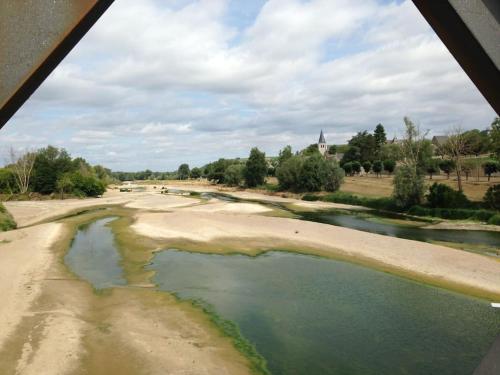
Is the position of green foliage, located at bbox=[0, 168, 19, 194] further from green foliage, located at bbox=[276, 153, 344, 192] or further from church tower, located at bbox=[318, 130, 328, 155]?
church tower, located at bbox=[318, 130, 328, 155]

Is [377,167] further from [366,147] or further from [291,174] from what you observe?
[291,174]

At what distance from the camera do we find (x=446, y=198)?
136ft

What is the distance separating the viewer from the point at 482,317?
13859 millimetres

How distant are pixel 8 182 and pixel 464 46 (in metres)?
79.7

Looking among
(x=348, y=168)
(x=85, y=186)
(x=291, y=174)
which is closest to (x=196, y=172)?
(x=348, y=168)

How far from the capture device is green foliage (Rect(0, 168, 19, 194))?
68.2m

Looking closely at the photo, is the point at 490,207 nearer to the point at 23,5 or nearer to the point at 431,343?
the point at 431,343

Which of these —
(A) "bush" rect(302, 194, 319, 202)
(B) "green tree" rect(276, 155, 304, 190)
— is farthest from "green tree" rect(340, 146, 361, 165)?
(A) "bush" rect(302, 194, 319, 202)

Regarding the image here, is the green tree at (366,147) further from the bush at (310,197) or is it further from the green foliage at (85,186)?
the green foliage at (85,186)

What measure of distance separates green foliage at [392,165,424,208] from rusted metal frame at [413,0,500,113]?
4534 cm

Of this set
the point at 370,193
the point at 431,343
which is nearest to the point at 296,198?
the point at 370,193

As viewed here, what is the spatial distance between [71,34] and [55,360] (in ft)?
34.6

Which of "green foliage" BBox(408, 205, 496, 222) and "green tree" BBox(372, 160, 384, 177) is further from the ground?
"green tree" BBox(372, 160, 384, 177)

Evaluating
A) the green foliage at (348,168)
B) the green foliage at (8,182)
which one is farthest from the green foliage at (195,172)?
the green foliage at (8,182)
